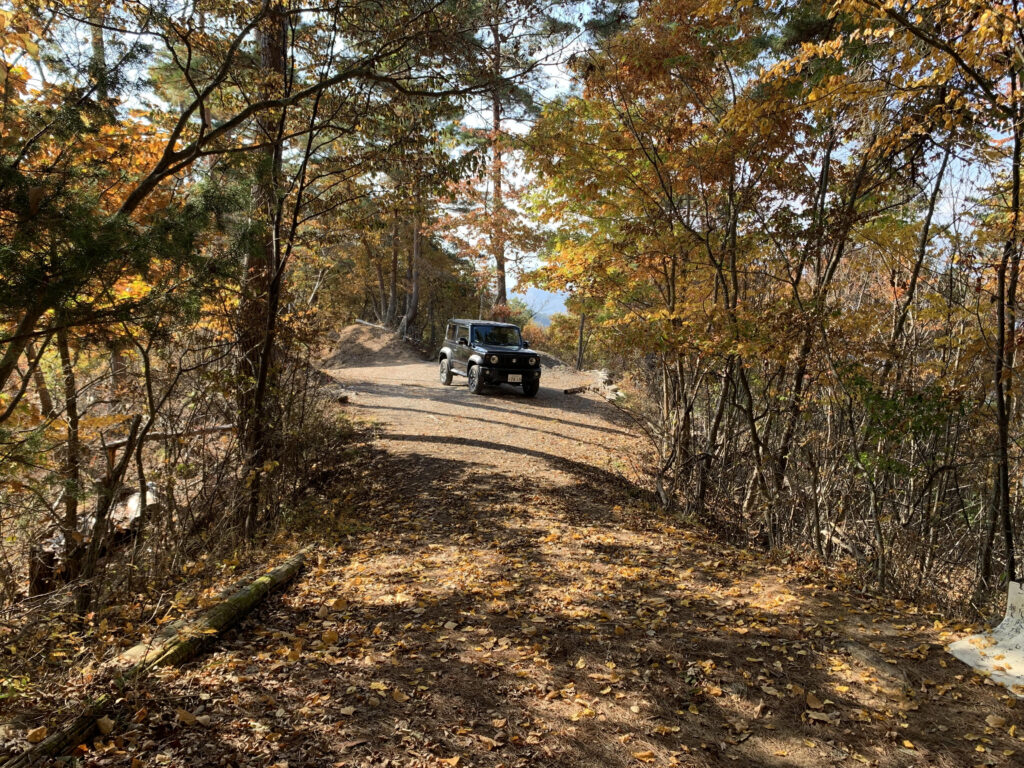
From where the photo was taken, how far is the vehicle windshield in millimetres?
13453

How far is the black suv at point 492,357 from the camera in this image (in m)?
13.0

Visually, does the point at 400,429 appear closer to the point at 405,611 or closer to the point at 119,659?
the point at 405,611

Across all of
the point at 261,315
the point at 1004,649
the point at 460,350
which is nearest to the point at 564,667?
the point at 1004,649

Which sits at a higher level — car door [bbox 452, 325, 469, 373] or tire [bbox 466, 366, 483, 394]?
car door [bbox 452, 325, 469, 373]

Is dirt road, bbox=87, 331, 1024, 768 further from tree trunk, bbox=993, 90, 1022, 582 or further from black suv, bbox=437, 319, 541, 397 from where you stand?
black suv, bbox=437, 319, 541, 397

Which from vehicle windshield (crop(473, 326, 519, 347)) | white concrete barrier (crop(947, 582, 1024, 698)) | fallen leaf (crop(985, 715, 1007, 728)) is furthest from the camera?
vehicle windshield (crop(473, 326, 519, 347))

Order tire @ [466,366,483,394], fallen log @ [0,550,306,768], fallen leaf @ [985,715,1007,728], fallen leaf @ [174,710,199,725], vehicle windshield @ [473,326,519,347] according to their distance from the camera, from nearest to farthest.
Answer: fallen log @ [0,550,306,768]
fallen leaf @ [174,710,199,725]
fallen leaf @ [985,715,1007,728]
tire @ [466,366,483,394]
vehicle windshield @ [473,326,519,347]

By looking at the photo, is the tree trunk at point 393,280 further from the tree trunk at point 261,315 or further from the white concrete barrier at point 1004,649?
the white concrete barrier at point 1004,649

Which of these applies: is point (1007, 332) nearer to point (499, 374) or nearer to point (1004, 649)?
point (1004, 649)

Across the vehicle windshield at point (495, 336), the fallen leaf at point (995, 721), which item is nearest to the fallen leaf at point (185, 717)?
the fallen leaf at point (995, 721)

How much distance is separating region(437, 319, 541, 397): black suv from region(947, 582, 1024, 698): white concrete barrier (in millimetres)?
10017

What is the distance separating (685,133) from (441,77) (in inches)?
116

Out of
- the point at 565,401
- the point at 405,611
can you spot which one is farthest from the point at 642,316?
the point at 565,401

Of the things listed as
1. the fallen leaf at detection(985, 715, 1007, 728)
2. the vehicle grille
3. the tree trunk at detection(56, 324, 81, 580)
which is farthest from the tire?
the fallen leaf at detection(985, 715, 1007, 728)
